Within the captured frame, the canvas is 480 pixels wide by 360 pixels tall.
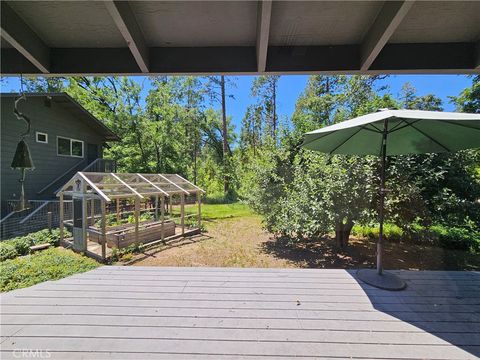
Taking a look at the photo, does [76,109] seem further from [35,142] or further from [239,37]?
[239,37]

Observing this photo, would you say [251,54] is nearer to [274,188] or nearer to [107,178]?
[274,188]

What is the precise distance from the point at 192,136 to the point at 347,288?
1957cm

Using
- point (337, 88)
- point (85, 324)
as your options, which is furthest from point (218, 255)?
point (337, 88)

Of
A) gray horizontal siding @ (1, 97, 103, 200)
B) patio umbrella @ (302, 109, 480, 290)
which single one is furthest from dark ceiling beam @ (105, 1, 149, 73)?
gray horizontal siding @ (1, 97, 103, 200)

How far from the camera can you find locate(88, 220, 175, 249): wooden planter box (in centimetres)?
627

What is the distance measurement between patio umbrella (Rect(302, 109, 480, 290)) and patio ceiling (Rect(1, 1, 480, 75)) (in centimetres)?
52

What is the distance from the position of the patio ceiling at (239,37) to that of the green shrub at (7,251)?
4870mm

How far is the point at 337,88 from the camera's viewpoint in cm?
1678

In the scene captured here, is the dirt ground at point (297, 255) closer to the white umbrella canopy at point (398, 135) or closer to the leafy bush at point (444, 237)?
the leafy bush at point (444, 237)

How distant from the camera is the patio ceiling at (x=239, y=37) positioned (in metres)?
1.79

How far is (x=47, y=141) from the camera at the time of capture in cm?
998

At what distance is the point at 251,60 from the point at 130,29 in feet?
3.25

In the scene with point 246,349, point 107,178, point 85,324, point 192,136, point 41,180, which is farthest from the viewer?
point 192,136

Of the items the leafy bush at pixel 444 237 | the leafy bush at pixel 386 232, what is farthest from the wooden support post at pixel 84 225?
the leafy bush at pixel 386 232
